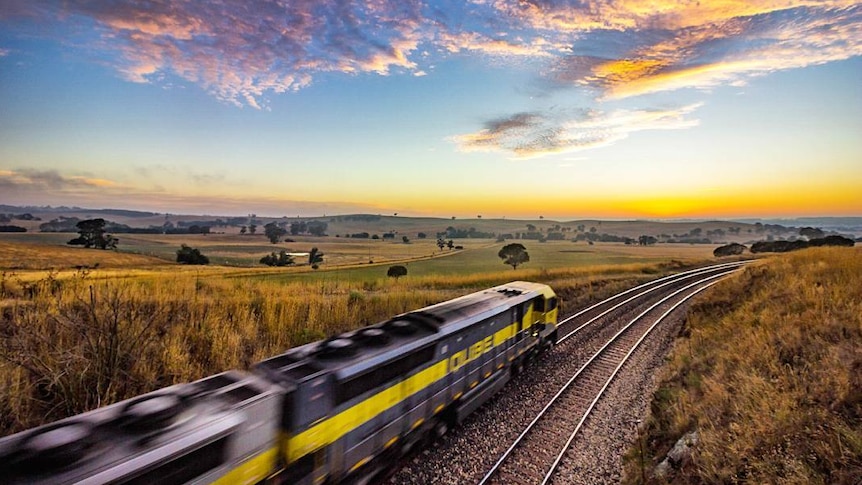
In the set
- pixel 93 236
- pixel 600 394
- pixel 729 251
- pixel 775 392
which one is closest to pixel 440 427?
pixel 600 394

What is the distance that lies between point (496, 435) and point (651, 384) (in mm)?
7554

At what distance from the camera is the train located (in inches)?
172

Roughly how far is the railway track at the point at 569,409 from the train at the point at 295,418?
6.08 feet

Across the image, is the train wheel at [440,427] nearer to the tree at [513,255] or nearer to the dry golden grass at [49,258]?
the dry golden grass at [49,258]

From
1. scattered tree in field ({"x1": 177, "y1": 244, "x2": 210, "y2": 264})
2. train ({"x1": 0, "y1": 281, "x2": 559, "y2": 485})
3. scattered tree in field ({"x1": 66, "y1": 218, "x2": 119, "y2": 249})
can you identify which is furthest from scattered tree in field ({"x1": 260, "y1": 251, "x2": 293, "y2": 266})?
train ({"x1": 0, "y1": 281, "x2": 559, "y2": 485})

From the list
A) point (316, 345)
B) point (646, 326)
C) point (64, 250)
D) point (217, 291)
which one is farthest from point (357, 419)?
point (64, 250)

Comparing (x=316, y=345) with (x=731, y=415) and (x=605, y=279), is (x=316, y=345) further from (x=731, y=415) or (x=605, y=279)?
(x=605, y=279)

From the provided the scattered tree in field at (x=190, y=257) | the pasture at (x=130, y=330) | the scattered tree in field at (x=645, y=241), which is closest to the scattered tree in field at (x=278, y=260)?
the scattered tree in field at (x=190, y=257)

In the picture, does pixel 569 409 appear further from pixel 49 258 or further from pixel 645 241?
pixel 645 241

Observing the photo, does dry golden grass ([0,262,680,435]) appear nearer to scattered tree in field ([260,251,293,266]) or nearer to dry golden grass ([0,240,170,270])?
dry golden grass ([0,240,170,270])

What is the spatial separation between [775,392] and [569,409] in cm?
544

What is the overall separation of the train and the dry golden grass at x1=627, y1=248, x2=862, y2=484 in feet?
17.1

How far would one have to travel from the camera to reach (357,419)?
289 inches

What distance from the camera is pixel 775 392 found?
8961 millimetres
